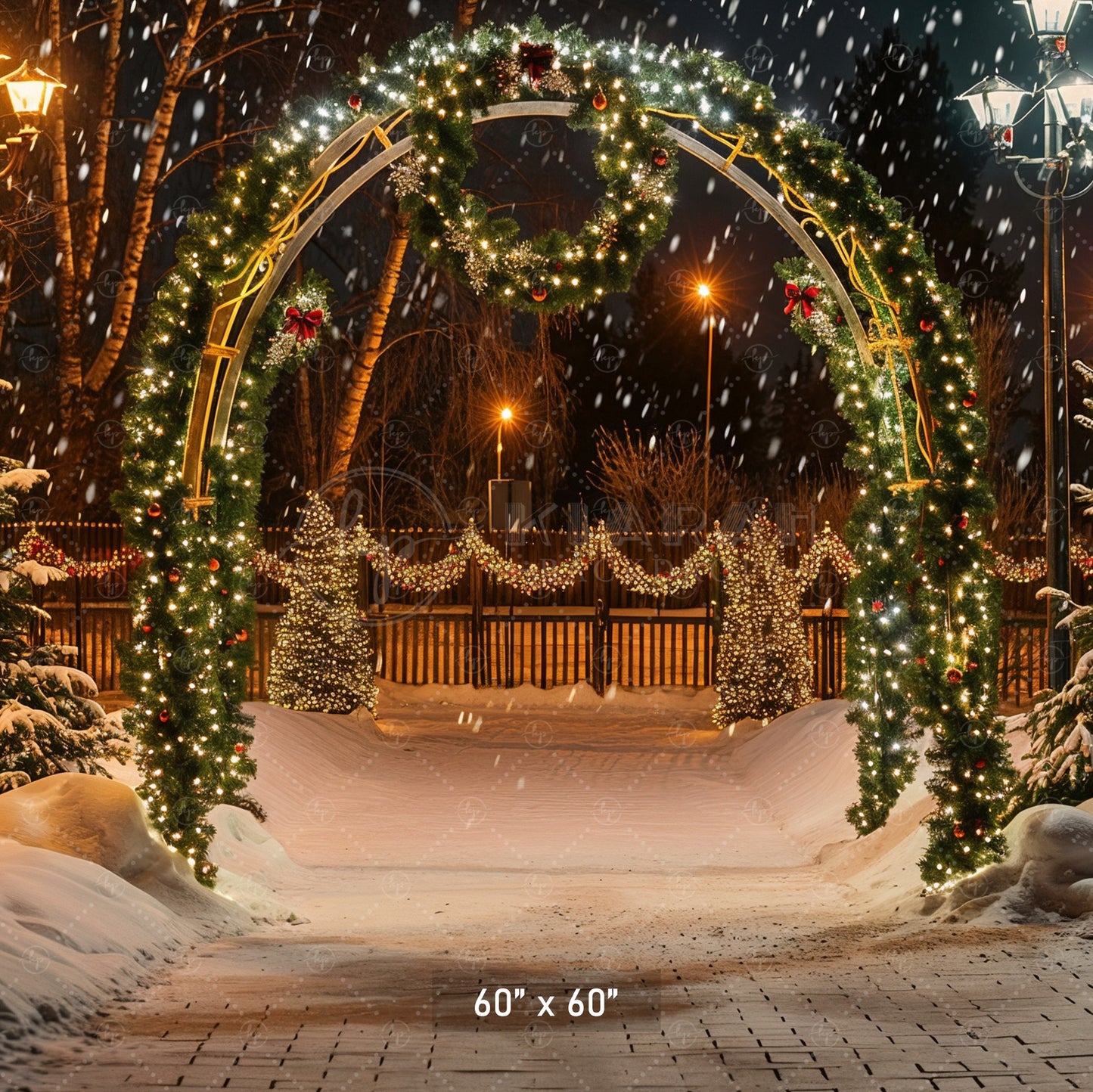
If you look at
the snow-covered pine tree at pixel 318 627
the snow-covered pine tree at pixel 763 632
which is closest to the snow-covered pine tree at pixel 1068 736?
the snow-covered pine tree at pixel 763 632

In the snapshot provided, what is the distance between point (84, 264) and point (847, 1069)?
16230 mm

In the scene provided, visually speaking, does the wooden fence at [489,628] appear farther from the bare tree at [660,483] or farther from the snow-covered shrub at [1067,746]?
the bare tree at [660,483]

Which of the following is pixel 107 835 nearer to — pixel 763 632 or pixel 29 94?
pixel 29 94

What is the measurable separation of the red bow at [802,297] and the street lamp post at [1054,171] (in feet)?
6.52

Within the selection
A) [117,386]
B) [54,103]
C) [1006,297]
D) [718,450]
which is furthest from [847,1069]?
[718,450]

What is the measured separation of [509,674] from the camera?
20469mm

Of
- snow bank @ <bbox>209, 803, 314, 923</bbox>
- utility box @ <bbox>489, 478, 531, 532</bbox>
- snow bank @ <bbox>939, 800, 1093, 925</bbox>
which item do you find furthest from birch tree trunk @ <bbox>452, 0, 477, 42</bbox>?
snow bank @ <bbox>939, 800, 1093, 925</bbox>

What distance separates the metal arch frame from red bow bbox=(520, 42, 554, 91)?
241 millimetres

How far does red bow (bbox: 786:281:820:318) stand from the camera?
1047 centimetres

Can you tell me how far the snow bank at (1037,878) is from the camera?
24.2 ft

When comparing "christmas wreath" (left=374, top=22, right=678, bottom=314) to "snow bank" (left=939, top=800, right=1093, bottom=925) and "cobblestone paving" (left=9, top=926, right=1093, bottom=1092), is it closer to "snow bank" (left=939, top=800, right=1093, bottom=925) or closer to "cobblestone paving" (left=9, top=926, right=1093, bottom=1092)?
"snow bank" (left=939, top=800, right=1093, bottom=925)

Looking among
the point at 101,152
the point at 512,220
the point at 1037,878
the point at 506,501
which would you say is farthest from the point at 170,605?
the point at 506,501

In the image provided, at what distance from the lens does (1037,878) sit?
7598 mm

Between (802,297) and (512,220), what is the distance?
9.04 ft
